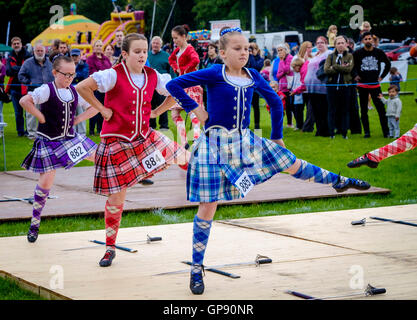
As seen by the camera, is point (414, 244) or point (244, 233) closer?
point (414, 244)

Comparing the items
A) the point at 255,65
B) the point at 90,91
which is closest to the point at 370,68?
the point at 255,65

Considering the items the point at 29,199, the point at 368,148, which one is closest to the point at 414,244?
the point at 29,199

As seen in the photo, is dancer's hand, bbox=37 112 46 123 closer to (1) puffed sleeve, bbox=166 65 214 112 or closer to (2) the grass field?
(2) the grass field

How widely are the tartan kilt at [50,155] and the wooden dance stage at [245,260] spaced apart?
664mm

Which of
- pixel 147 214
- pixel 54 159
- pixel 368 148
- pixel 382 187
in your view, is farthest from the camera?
pixel 368 148

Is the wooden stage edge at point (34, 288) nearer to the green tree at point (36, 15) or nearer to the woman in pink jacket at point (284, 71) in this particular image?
the woman in pink jacket at point (284, 71)

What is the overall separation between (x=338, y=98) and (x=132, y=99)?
9439 millimetres

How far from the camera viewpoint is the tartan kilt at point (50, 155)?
6.66 m

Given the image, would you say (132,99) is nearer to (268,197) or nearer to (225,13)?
(268,197)

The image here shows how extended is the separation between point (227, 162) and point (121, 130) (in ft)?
3.85

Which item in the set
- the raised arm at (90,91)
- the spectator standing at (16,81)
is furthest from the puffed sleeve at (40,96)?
the spectator standing at (16,81)

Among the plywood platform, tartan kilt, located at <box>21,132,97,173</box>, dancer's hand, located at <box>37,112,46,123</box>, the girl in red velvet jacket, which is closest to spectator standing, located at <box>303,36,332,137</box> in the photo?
the girl in red velvet jacket

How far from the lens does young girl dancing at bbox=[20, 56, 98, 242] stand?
6.67 meters

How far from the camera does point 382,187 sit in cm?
988
